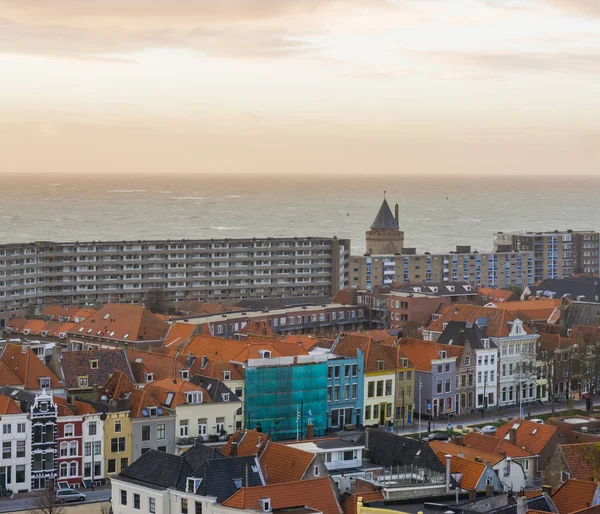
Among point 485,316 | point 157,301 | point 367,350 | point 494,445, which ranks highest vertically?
point 485,316

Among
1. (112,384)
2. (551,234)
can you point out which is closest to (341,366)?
(112,384)

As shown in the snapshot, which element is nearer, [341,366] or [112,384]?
[112,384]

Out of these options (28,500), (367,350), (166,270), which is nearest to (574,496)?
(28,500)

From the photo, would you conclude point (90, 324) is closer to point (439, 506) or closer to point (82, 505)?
point (82, 505)

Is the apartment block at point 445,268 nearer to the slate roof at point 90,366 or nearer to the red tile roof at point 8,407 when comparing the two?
the slate roof at point 90,366

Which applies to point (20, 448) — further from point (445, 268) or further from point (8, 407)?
point (445, 268)

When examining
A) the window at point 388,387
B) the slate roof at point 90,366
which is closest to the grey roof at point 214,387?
the slate roof at point 90,366
